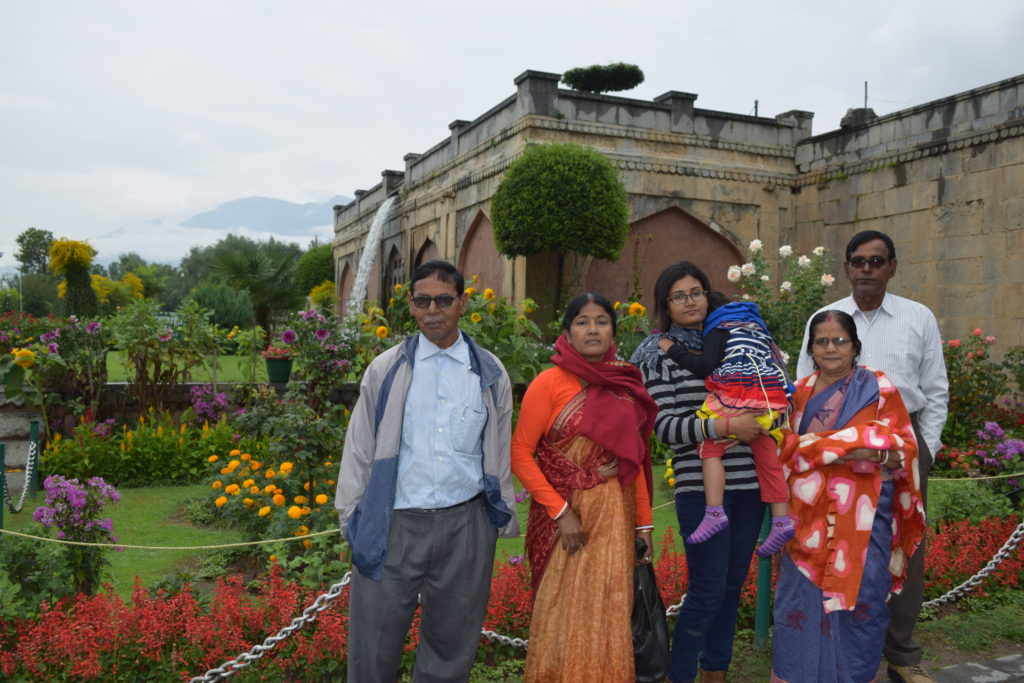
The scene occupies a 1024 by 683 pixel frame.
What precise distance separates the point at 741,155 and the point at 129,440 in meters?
10.2

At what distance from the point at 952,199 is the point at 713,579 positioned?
904 cm

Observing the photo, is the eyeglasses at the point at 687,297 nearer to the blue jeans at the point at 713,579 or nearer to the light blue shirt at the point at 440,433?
the blue jeans at the point at 713,579

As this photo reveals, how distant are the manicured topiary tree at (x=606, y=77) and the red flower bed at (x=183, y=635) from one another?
48.6 ft

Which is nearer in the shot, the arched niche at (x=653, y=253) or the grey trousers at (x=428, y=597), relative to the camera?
the grey trousers at (x=428, y=597)

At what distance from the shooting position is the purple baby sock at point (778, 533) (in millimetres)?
2879

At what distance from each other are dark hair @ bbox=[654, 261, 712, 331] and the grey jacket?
735mm

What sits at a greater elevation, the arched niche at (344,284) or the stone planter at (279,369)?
the arched niche at (344,284)

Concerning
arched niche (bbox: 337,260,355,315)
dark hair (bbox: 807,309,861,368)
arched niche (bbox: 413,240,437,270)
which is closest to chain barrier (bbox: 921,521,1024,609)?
dark hair (bbox: 807,309,861,368)

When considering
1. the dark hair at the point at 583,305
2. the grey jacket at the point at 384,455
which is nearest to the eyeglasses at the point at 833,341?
the dark hair at the point at 583,305

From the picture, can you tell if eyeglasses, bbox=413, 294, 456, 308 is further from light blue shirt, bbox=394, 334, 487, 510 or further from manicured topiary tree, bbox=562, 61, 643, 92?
manicured topiary tree, bbox=562, 61, 643, 92

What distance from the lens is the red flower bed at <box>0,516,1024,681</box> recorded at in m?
2.85

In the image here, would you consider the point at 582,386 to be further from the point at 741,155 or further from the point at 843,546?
the point at 741,155

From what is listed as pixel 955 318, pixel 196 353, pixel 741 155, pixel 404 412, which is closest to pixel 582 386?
pixel 404 412

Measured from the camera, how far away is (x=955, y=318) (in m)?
9.78
